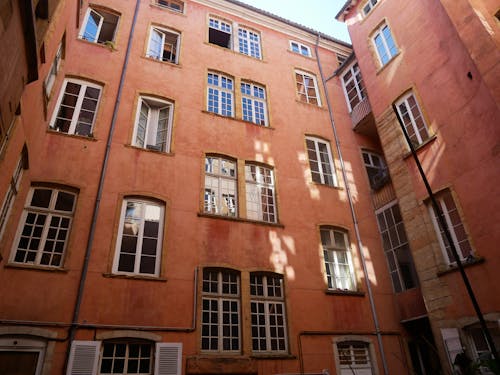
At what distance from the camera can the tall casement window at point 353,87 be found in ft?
51.6

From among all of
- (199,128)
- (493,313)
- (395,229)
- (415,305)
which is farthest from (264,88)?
(493,313)

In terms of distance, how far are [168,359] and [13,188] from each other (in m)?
5.04

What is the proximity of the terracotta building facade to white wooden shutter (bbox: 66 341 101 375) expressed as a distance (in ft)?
0.10

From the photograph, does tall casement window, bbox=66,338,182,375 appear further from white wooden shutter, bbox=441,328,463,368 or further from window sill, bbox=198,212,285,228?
white wooden shutter, bbox=441,328,463,368

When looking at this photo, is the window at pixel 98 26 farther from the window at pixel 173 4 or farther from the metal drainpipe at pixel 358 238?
the metal drainpipe at pixel 358 238

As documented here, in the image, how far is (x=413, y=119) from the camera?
12070 millimetres

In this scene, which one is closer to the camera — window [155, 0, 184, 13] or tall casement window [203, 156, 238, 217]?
tall casement window [203, 156, 238, 217]

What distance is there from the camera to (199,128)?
12328 mm

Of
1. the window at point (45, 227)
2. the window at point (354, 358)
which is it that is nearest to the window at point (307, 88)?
the window at point (354, 358)

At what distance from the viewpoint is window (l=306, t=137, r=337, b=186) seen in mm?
13727

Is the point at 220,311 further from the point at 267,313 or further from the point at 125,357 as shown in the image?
the point at 125,357

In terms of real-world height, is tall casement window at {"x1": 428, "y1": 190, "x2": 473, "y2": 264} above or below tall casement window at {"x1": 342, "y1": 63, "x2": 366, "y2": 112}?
below

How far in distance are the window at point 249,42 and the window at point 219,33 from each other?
50 cm

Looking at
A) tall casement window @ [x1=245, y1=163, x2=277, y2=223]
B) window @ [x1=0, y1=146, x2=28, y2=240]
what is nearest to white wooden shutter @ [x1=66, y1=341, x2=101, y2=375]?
window @ [x1=0, y1=146, x2=28, y2=240]
